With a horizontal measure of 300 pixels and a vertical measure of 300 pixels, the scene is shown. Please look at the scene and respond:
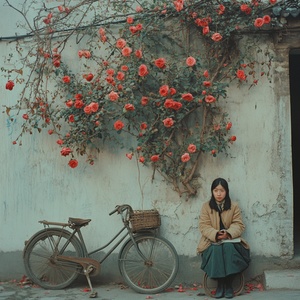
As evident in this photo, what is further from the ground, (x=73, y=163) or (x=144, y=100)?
(x=144, y=100)

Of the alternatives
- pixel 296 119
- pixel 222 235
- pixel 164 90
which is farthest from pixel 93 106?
pixel 296 119

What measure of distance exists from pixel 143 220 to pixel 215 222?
2.93 ft

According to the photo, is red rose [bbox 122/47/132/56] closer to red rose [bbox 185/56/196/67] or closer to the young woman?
red rose [bbox 185/56/196/67]

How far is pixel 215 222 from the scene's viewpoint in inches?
315

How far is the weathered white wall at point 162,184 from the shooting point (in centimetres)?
829

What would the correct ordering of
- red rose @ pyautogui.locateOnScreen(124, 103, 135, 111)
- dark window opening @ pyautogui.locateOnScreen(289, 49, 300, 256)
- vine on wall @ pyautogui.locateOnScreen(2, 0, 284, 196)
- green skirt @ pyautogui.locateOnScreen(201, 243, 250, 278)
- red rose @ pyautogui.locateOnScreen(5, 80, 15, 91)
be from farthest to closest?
dark window opening @ pyautogui.locateOnScreen(289, 49, 300, 256) → red rose @ pyautogui.locateOnScreen(5, 80, 15, 91) → vine on wall @ pyautogui.locateOnScreen(2, 0, 284, 196) → red rose @ pyautogui.locateOnScreen(124, 103, 135, 111) → green skirt @ pyautogui.locateOnScreen(201, 243, 250, 278)

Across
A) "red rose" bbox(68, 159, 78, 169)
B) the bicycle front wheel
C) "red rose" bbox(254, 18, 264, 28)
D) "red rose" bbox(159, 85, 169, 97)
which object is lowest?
the bicycle front wheel

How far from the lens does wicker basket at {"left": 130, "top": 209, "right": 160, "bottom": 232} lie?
8.01m

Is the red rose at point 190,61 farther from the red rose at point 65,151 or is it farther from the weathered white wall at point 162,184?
the red rose at point 65,151

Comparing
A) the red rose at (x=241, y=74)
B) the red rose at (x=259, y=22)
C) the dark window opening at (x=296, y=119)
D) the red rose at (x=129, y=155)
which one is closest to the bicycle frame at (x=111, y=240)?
the red rose at (x=129, y=155)

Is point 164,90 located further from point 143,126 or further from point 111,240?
point 111,240

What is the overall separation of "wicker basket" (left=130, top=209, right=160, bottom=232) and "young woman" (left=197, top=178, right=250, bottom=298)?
23.0 inches

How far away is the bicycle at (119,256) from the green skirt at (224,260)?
0.49m

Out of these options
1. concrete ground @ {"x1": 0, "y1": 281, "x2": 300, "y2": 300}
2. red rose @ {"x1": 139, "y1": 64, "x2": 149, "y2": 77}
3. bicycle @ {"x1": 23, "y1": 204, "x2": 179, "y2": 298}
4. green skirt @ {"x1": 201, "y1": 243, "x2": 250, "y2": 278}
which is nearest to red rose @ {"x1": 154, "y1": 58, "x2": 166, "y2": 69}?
red rose @ {"x1": 139, "y1": 64, "x2": 149, "y2": 77}
